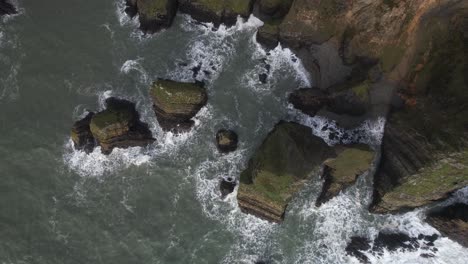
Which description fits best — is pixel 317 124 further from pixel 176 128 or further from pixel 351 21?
pixel 176 128

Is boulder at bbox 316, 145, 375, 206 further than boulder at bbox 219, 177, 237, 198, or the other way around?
boulder at bbox 219, 177, 237, 198

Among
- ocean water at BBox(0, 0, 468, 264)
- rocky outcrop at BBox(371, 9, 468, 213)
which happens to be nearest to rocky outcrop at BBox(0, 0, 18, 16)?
ocean water at BBox(0, 0, 468, 264)

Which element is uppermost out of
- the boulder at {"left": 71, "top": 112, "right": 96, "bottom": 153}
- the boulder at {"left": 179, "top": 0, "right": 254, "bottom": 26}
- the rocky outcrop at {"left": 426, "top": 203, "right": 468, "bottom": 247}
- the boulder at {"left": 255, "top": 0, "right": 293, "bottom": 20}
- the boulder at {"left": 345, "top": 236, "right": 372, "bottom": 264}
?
the boulder at {"left": 255, "top": 0, "right": 293, "bottom": 20}

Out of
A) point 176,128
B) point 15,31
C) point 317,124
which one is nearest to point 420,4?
point 317,124

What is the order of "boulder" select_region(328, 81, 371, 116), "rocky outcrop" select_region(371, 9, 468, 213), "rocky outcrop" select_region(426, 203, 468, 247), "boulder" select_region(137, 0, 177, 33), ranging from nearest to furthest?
"rocky outcrop" select_region(371, 9, 468, 213) → "boulder" select_region(328, 81, 371, 116) → "rocky outcrop" select_region(426, 203, 468, 247) → "boulder" select_region(137, 0, 177, 33)

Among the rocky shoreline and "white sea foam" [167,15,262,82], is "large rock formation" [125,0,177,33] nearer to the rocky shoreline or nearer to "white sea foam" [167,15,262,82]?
the rocky shoreline

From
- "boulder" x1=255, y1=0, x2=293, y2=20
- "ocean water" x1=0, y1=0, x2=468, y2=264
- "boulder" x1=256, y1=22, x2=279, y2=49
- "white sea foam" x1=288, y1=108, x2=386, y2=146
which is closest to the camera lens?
"ocean water" x1=0, y1=0, x2=468, y2=264

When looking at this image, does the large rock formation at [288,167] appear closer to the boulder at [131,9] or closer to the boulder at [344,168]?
the boulder at [344,168]
